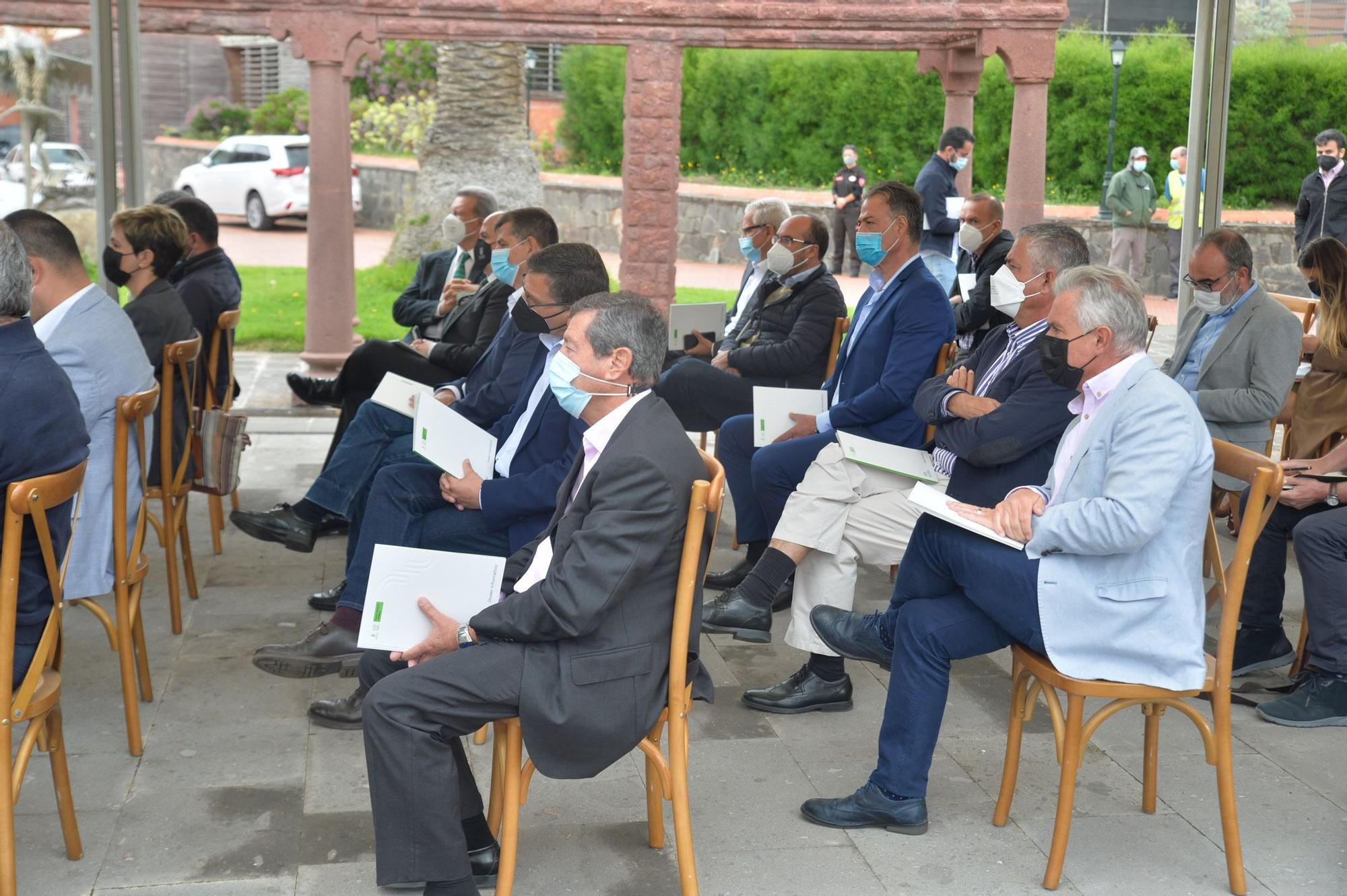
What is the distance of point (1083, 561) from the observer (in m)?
3.19

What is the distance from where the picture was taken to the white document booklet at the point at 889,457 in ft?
13.8

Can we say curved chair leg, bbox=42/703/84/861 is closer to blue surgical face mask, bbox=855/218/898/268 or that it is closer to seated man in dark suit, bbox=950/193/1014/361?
blue surgical face mask, bbox=855/218/898/268

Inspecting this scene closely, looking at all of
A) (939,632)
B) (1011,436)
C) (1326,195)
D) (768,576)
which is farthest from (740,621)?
(1326,195)

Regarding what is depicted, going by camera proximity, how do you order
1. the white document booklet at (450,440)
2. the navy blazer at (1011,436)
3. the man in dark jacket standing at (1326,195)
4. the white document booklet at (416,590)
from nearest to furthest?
1. the white document booklet at (416,590)
2. the navy blazer at (1011,436)
3. the white document booklet at (450,440)
4. the man in dark jacket standing at (1326,195)

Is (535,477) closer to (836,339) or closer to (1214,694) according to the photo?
(1214,694)

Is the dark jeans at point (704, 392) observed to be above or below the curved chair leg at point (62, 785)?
above

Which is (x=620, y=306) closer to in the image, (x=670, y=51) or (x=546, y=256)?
(x=546, y=256)

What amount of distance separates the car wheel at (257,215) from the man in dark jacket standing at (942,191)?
1570cm

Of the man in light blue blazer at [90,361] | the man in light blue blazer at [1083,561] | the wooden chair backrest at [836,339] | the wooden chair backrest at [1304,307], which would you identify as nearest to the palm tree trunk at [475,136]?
the wooden chair backrest at [1304,307]

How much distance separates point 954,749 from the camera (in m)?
4.04

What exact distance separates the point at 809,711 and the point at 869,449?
816 mm

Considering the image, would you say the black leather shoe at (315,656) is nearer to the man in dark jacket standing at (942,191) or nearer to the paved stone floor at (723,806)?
the paved stone floor at (723,806)

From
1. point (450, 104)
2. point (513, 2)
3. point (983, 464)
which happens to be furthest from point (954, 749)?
point (450, 104)

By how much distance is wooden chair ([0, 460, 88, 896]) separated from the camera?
296 cm
